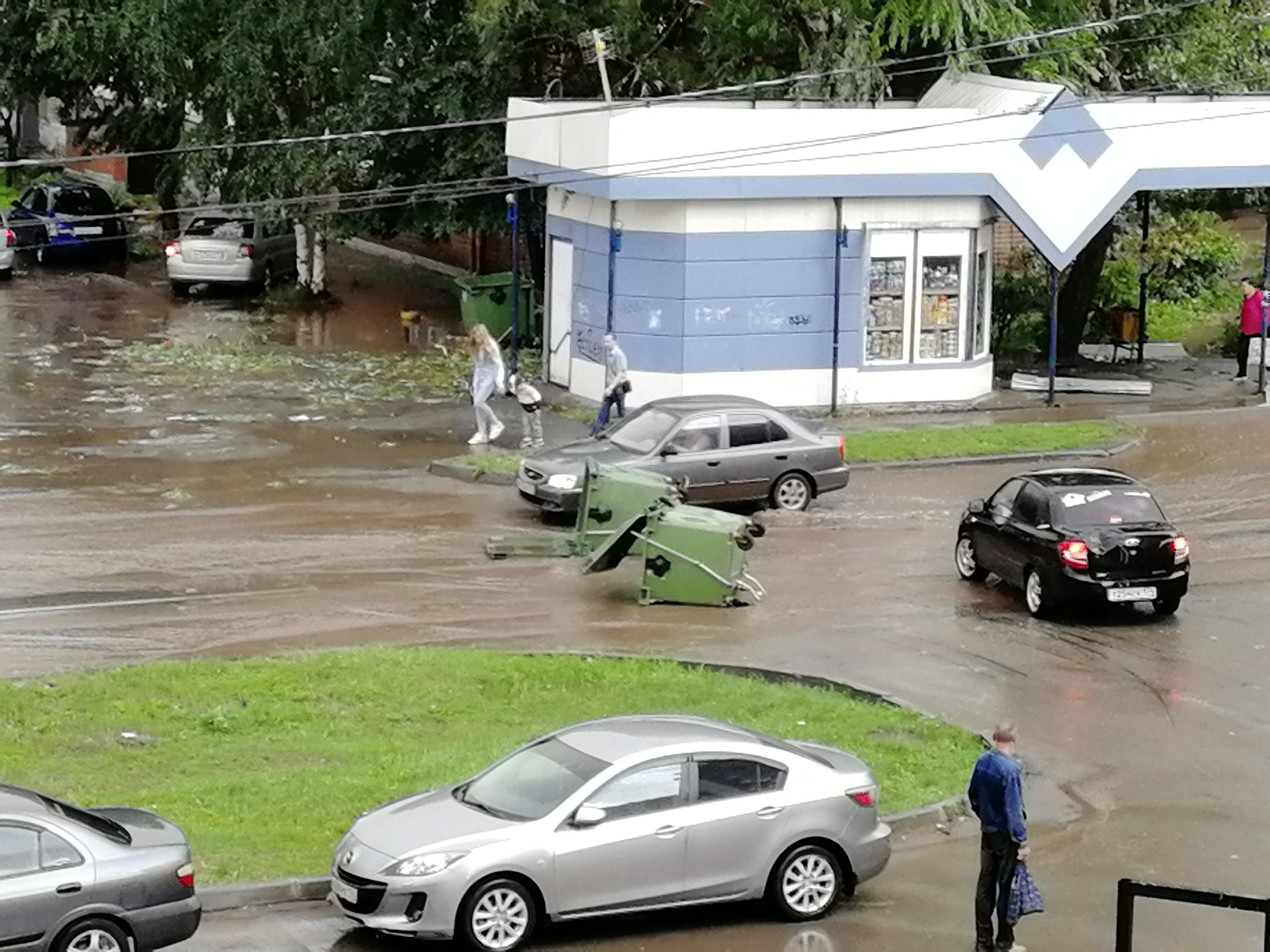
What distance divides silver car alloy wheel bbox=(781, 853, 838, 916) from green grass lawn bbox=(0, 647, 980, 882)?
2069 mm

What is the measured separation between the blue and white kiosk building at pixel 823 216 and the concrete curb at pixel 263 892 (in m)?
18.2

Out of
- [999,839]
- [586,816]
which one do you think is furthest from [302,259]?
[999,839]

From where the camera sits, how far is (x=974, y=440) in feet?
97.1

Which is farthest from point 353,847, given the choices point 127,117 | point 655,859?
point 127,117

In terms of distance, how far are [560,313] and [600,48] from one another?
160 inches

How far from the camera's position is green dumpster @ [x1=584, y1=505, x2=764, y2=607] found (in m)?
21.3

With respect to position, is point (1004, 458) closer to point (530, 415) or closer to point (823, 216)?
point (823, 216)

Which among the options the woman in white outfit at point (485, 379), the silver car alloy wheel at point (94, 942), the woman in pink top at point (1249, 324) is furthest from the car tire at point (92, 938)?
the woman in pink top at point (1249, 324)

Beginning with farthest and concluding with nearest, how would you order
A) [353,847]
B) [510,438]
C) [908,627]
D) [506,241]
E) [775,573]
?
[506,241] < [510,438] < [775,573] < [908,627] < [353,847]

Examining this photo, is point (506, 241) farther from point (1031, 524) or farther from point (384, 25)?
point (1031, 524)

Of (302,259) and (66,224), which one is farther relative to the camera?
(66,224)

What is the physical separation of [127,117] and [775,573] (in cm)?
2873

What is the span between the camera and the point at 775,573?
22.8 m

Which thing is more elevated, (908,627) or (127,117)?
(127,117)
